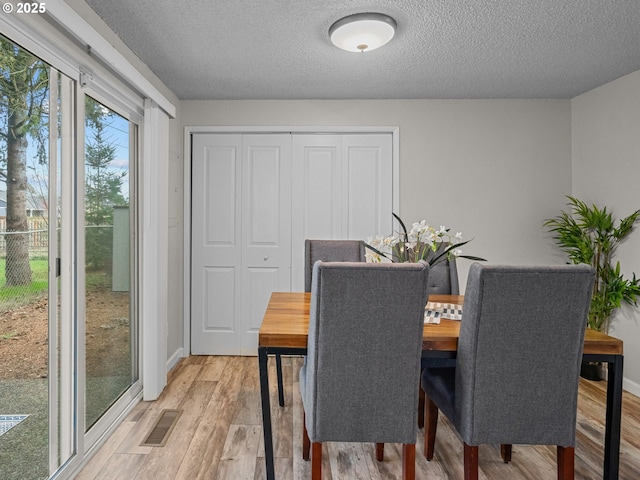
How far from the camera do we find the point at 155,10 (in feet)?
7.21

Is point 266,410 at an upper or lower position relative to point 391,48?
lower

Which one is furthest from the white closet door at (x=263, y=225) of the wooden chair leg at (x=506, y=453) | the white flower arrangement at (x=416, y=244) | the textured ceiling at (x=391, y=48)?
the wooden chair leg at (x=506, y=453)

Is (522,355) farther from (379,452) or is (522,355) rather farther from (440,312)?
(379,452)

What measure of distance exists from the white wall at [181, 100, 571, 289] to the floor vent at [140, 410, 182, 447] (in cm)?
247

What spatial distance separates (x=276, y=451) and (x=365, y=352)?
1032mm

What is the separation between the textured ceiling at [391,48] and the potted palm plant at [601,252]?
3.63 ft

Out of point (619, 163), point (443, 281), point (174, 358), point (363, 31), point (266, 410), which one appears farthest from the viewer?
point (174, 358)

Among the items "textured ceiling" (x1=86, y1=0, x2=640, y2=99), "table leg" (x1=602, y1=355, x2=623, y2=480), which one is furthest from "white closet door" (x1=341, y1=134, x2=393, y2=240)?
"table leg" (x1=602, y1=355, x2=623, y2=480)

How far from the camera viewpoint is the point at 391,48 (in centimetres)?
267

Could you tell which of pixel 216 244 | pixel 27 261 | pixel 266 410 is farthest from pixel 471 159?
pixel 27 261

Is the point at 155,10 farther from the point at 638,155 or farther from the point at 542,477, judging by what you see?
the point at 638,155

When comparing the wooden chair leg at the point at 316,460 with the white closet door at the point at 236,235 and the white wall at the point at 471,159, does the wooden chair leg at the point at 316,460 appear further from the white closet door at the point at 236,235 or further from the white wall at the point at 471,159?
the white wall at the point at 471,159

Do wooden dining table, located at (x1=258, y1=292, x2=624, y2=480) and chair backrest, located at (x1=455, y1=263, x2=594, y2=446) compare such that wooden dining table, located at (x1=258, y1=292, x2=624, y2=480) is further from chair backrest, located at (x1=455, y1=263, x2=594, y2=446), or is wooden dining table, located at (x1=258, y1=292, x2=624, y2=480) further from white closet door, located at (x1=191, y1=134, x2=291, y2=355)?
white closet door, located at (x1=191, y1=134, x2=291, y2=355)

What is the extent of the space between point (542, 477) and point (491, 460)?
0.24 m
